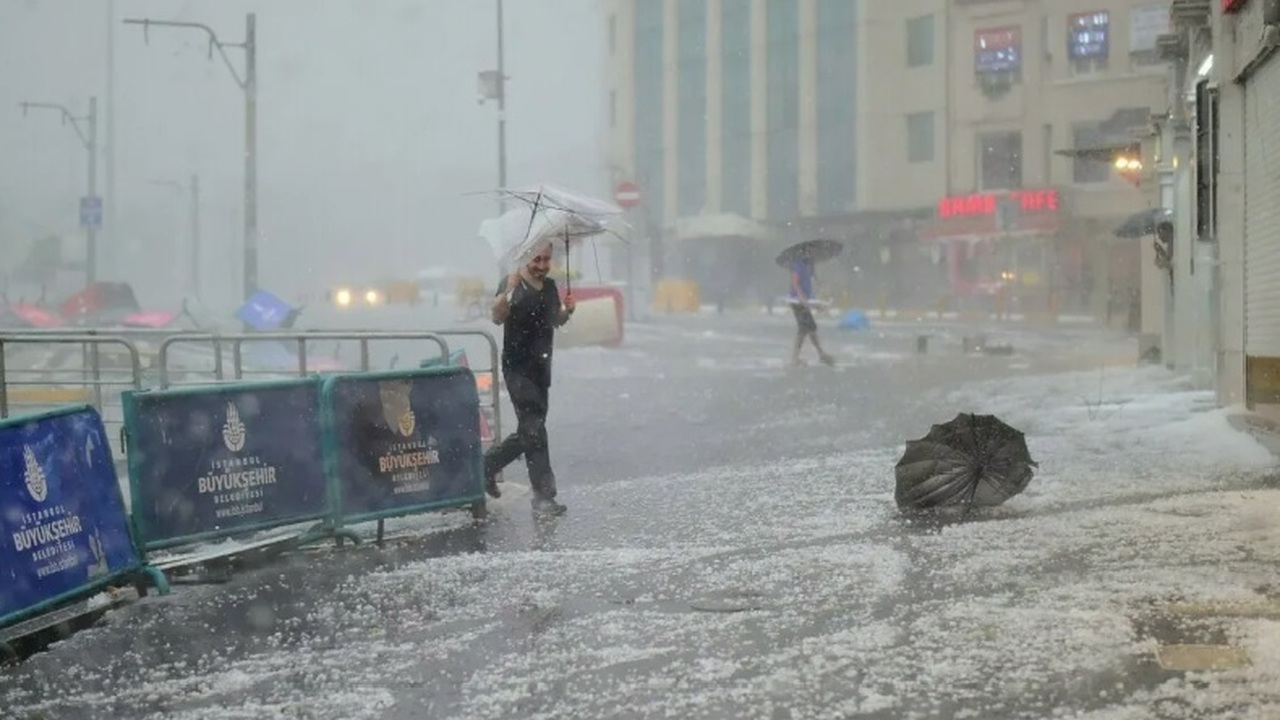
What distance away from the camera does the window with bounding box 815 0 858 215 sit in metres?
62.4

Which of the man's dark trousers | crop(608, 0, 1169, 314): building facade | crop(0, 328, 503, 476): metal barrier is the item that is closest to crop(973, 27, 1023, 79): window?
crop(608, 0, 1169, 314): building facade

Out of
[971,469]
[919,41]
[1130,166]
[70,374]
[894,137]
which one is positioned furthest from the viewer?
[894,137]

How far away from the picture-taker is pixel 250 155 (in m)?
31.1

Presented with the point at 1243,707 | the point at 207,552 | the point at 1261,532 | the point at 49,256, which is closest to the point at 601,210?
the point at 207,552

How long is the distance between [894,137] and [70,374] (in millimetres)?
49565

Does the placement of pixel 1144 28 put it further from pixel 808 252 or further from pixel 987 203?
pixel 808 252

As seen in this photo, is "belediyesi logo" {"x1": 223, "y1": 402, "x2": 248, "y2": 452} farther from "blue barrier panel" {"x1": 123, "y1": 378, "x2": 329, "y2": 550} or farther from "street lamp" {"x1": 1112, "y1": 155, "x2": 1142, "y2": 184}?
"street lamp" {"x1": 1112, "y1": 155, "x2": 1142, "y2": 184}

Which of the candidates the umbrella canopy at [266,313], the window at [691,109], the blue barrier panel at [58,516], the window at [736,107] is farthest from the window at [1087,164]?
the blue barrier panel at [58,516]

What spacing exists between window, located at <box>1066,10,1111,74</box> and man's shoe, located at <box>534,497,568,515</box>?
159ft

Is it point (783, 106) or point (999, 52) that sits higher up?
point (999, 52)

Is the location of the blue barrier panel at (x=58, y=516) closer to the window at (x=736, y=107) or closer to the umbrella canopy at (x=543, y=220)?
the umbrella canopy at (x=543, y=220)

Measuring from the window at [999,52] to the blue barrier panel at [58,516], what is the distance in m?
52.3

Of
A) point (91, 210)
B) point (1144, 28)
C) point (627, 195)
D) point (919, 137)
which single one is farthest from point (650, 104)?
point (627, 195)

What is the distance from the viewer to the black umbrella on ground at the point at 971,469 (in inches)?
352
